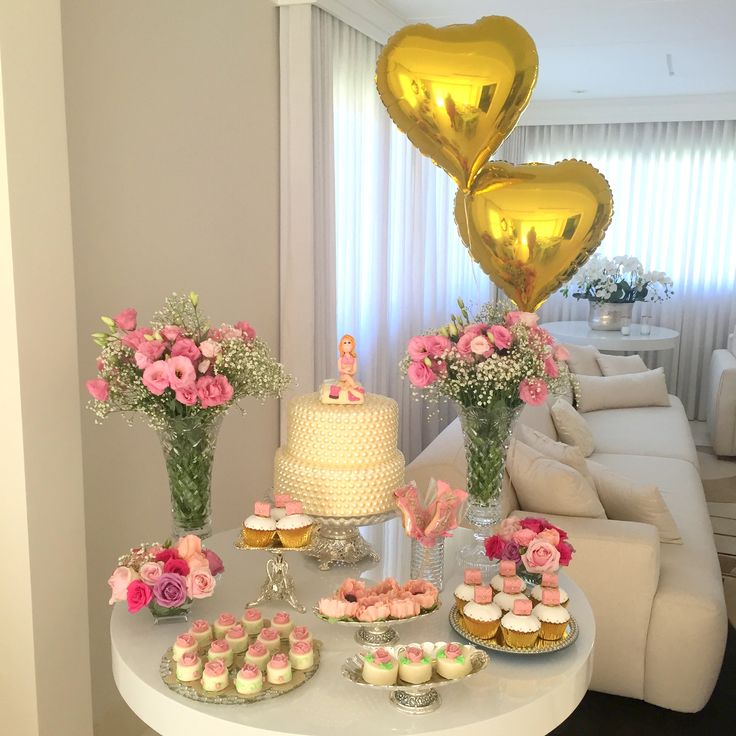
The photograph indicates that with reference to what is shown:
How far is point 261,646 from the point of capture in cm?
126

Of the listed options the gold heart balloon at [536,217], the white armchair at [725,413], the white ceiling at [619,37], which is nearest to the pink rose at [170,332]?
the gold heart balloon at [536,217]

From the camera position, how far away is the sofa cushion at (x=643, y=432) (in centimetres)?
402

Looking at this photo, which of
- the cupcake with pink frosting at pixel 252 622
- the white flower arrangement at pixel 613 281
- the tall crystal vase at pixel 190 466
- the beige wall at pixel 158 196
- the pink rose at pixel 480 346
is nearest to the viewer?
the cupcake with pink frosting at pixel 252 622

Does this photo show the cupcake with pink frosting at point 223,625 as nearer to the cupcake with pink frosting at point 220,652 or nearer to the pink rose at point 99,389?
the cupcake with pink frosting at point 220,652

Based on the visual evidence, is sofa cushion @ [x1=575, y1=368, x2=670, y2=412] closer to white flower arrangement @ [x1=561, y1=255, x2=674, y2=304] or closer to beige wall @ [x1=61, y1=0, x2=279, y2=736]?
white flower arrangement @ [x1=561, y1=255, x2=674, y2=304]

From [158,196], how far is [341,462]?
46.6 inches

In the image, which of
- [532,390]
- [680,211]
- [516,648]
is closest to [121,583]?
[516,648]

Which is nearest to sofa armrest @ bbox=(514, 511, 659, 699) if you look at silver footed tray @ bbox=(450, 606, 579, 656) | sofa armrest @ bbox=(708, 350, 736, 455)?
silver footed tray @ bbox=(450, 606, 579, 656)

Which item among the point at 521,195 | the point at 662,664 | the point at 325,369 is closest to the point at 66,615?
the point at 521,195

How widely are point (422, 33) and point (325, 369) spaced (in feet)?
5.60

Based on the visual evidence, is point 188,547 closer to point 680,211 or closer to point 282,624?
point 282,624

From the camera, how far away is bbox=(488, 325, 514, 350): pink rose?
1668 mm

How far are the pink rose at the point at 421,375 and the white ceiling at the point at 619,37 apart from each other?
2499 mm

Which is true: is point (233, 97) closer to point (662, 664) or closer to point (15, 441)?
point (15, 441)
